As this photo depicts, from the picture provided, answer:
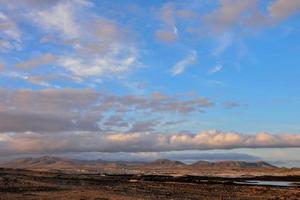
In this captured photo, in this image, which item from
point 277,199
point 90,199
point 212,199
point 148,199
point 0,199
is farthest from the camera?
point 277,199

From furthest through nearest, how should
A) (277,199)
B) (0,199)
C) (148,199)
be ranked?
(277,199)
(148,199)
(0,199)

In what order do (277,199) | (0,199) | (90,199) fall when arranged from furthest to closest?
(277,199)
(90,199)
(0,199)

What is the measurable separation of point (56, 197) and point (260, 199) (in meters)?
20.3

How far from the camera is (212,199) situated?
4506 centimetres

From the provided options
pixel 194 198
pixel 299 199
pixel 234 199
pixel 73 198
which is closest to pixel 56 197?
pixel 73 198

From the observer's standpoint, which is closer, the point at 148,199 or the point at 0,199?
the point at 0,199

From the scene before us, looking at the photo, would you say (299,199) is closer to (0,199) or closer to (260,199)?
(260,199)

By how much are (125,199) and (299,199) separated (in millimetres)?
20056

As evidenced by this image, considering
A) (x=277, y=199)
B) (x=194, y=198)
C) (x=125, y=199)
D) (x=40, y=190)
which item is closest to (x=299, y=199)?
(x=277, y=199)

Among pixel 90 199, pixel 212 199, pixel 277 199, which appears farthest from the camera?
pixel 277 199

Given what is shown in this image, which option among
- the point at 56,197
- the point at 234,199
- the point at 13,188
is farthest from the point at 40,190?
the point at 234,199

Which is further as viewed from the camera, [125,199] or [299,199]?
[299,199]

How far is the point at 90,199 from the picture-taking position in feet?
127

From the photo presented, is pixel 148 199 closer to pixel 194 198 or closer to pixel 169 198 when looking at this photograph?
pixel 169 198
